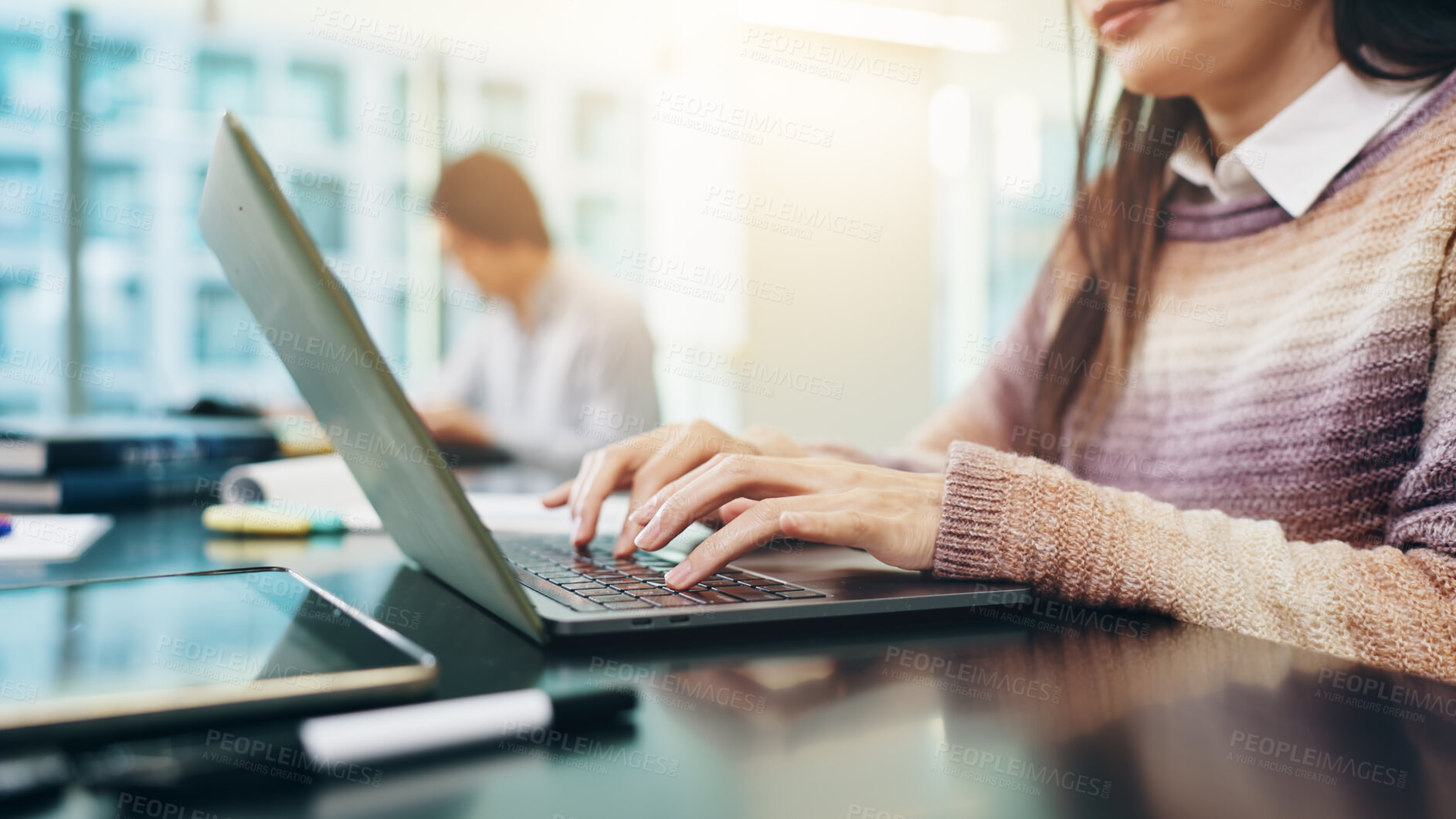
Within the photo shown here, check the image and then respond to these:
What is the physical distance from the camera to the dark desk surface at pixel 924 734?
0.85 ft

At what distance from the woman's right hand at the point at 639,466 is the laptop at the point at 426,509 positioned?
4 centimetres

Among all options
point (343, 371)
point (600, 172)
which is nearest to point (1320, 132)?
point (343, 371)

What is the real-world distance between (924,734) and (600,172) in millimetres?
3809

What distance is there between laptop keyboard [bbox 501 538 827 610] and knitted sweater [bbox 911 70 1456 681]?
0.13 metres

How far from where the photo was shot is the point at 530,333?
2734 mm

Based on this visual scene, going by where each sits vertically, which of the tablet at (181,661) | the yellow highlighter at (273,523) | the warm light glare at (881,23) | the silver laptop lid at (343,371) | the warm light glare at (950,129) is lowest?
the yellow highlighter at (273,523)

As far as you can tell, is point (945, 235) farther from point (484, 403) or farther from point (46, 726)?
point (46, 726)

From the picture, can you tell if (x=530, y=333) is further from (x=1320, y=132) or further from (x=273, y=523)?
(x=1320, y=132)

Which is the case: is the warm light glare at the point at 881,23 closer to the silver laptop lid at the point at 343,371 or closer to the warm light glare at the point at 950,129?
the warm light glare at the point at 950,129

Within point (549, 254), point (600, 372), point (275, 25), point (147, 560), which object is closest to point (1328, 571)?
point (147, 560)

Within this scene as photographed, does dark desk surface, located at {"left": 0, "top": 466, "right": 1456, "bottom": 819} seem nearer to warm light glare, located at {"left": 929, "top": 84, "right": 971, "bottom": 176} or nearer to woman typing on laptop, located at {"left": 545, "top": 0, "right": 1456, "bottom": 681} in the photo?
woman typing on laptop, located at {"left": 545, "top": 0, "right": 1456, "bottom": 681}

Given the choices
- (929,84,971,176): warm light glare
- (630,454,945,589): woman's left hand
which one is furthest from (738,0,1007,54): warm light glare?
(630,454,945,589): woman's left hand

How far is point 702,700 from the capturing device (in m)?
0.35

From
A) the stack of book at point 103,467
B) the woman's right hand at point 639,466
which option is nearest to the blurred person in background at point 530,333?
the stack of book at point 103,467
